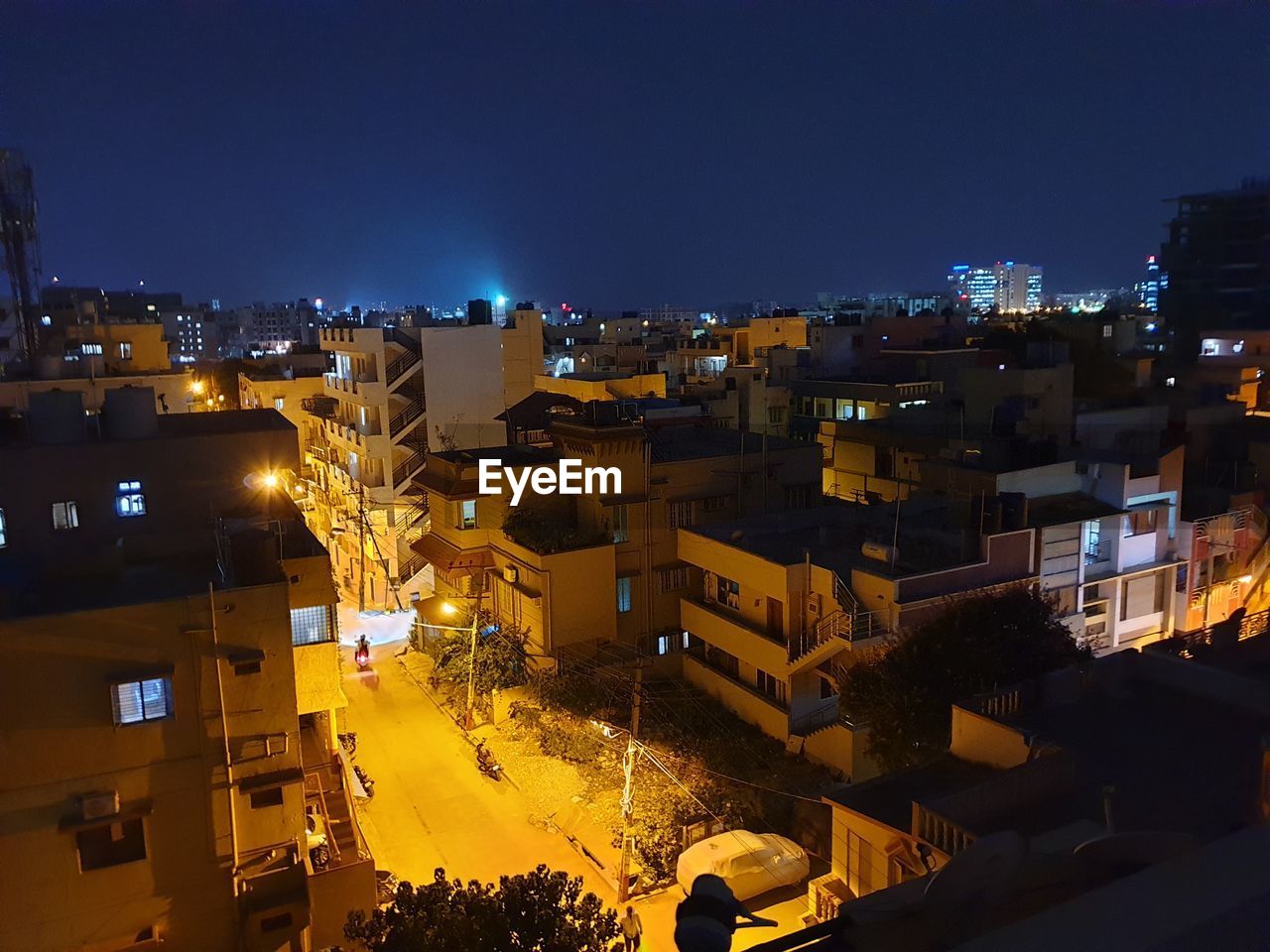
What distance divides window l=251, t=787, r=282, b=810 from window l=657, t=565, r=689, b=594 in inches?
428

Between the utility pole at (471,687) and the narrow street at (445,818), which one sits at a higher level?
the utility pole at (471,687)

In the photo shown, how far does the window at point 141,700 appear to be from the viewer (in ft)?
33.7

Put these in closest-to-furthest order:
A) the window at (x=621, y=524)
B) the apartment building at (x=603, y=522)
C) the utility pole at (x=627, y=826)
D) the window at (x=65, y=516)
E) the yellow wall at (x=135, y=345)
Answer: the utility pole at (x=627, y=826)
the window at (x=65, y=516)
the apartment building at (x=603, y=522)
the window at (x=621, y=524)
the yellow wall at (x=135, y=345)

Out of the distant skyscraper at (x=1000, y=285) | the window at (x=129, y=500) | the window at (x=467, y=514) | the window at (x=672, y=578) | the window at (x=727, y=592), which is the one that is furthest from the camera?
the distant skyscraper at (x=1000, y=285)

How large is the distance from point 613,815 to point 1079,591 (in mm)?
11056

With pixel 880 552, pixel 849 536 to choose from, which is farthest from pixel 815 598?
pixel 849 536

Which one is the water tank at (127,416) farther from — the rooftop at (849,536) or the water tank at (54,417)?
the rooftop at (849,536)

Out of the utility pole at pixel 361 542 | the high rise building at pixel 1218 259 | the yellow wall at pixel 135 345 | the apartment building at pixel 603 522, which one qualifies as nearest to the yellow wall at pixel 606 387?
the utility pole at pixel 361 542

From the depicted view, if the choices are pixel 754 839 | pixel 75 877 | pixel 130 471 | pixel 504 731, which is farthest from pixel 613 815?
pixel 130 471

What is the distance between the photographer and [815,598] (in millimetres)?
17031

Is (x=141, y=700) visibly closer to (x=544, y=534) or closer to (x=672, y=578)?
(x=544, y=534)

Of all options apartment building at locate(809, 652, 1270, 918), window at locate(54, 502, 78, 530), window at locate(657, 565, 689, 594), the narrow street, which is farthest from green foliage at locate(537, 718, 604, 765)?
window at locate(54, 502, 78, 530)

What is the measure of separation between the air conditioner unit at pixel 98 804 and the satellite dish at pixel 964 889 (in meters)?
10.4

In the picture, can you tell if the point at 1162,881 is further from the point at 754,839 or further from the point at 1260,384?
the point at 1260,384
